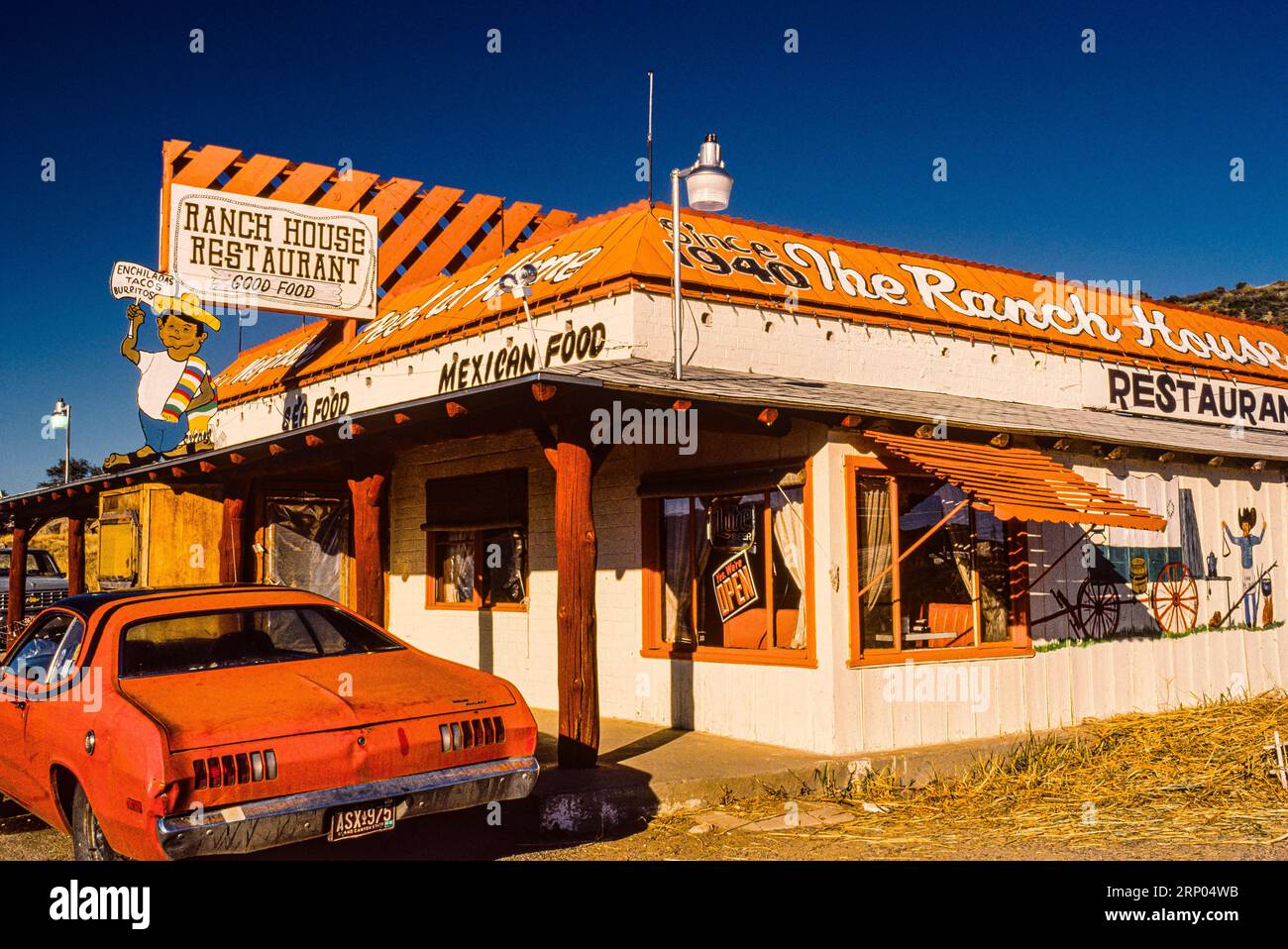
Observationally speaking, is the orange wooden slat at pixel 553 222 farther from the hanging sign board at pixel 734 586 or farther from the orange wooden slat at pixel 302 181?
the hanging sign board at pixel 734 586

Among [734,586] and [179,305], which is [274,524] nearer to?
[179,305]

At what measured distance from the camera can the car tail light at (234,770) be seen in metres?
5.40

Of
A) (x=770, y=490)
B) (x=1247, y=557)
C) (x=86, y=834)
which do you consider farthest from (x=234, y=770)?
(x=1247, y=557)

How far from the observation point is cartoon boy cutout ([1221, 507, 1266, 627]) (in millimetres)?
13469

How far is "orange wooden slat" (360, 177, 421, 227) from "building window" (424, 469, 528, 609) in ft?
15.9

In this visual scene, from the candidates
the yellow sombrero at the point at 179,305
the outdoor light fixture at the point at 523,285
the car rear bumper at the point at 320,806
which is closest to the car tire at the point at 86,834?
the car rear bumper at the point at 320,806

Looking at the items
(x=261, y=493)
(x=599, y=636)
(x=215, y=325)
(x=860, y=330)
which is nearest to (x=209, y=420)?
(x=215, y=325)

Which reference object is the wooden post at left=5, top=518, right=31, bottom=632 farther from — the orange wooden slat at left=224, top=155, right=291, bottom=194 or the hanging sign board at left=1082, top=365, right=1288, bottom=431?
the hanging sign board at left=1082, top=365, right=1288, bottom=431

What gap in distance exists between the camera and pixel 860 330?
12438mm

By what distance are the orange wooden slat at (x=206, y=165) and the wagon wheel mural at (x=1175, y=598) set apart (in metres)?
13.0

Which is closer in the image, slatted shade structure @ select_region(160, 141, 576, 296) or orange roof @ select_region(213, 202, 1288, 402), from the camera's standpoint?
orange roof @ select_region(213, 202, 1288, 402)

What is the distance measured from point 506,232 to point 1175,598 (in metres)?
10.7

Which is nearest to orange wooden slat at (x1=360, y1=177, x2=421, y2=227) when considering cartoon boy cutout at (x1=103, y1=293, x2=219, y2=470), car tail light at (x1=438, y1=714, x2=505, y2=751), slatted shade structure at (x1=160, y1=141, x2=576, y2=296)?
slatted shade structure at (x1=160, y1=141, x2=576, y2=296)

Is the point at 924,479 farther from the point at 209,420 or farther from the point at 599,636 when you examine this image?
the point at 209,420
